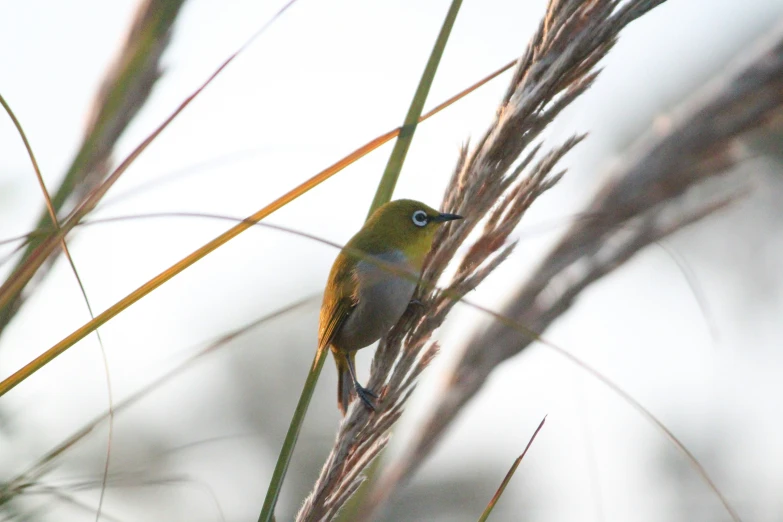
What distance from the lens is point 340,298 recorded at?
3.41 meters

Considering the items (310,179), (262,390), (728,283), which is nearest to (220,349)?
(310,179)

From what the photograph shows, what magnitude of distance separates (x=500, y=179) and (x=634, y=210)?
0.29 m

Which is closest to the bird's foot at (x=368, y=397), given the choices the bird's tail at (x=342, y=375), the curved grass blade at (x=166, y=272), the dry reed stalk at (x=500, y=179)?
the dry reed stalk at (x=500, y=179)

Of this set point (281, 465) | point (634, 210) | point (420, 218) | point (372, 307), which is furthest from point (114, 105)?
point (420, 218)

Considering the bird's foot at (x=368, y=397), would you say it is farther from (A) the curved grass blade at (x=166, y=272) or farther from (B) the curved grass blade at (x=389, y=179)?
(A) the curved grass blade at (x=166, y=272)

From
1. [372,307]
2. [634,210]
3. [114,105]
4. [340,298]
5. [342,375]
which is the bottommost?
[634,210]

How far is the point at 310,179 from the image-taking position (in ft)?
4.73

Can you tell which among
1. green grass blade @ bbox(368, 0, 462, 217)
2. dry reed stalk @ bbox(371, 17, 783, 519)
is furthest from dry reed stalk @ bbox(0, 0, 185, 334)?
dry reed stalk @ bbox(371, 17, 783, 519)

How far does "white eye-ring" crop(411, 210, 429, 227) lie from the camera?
132 inches

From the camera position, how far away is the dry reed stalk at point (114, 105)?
1.37 metres

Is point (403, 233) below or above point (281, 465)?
above

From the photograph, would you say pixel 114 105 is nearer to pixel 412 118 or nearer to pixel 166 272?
pixel 166 272

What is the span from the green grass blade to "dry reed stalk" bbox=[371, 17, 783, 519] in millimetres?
438

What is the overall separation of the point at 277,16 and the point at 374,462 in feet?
2.87
